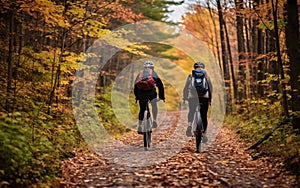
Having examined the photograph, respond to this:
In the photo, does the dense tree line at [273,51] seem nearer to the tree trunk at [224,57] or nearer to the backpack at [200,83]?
the tree trunk at [224,57]

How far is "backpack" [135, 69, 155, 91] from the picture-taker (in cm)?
831

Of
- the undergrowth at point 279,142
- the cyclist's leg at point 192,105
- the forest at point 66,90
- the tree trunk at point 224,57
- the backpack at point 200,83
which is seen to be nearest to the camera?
the forest at point 66,90

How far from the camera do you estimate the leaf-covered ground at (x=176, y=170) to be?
17.3 ft

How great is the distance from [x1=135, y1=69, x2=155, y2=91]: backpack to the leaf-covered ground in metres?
1.66

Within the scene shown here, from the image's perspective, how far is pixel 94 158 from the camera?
7.84 m

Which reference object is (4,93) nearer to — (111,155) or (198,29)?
(111,155)

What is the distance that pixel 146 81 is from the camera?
27.2 feet

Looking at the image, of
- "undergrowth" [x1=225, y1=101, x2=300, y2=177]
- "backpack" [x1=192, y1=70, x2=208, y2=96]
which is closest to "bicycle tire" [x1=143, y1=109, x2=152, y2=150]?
"backpack" [x1=192, y1=70, x2=208, y2=96]

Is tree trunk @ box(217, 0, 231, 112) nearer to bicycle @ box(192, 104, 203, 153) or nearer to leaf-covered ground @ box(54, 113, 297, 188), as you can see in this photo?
bicycle @ box(192, 104, 203, 153)

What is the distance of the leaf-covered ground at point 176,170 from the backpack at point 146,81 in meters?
1.66

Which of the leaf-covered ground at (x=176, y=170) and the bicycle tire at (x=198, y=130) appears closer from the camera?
the leaf-covered ground at (x=176, y=170)

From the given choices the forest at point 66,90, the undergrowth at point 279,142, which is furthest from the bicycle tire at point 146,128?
the undergrowth at point 279,142

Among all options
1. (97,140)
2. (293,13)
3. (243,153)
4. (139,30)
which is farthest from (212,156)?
(139,30)

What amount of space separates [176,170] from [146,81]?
289 cm
